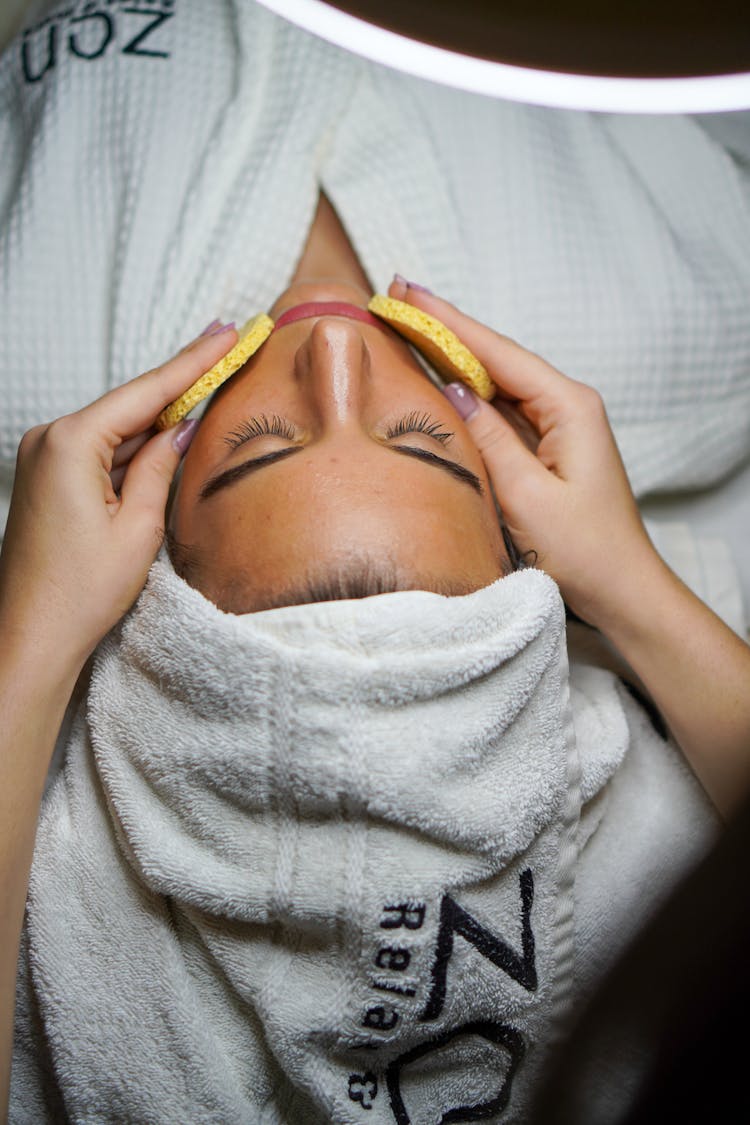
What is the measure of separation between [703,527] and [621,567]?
455mm

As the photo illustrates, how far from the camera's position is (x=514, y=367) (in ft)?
3.58

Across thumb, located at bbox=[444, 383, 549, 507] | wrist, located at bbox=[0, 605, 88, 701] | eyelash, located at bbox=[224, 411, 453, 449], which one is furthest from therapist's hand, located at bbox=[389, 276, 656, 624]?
wrist, located at bbox=[0, 605, 88, 701]

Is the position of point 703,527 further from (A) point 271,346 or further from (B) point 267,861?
(B) point 267,861

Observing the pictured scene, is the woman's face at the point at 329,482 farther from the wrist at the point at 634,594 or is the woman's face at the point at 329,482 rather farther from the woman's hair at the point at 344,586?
the wrist at the point at 634,594

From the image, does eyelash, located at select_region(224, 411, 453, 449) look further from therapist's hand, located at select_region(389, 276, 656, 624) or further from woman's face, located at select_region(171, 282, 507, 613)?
therapist's hand, located at select_region(389, 276, 656, 624)

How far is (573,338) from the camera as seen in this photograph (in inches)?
49.9

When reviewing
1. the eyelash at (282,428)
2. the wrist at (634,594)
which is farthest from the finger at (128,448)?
the wrist at (634,594)

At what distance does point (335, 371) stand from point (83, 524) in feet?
0.96

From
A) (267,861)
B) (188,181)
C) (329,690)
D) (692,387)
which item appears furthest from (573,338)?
(267,861)

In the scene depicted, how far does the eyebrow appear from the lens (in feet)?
3.02

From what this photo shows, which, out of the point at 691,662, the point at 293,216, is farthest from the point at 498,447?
the point at 293,216

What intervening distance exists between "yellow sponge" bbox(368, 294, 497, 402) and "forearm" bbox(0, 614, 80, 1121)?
0.53 metres

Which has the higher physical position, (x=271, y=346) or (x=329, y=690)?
(x=271, y=346)

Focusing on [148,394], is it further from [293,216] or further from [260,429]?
[293,216]
